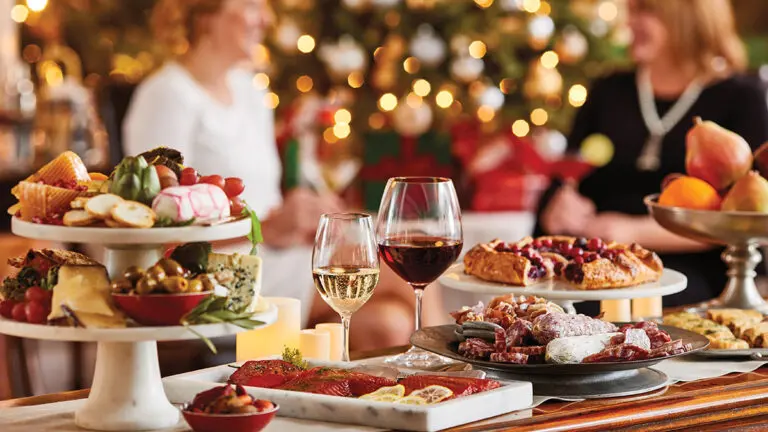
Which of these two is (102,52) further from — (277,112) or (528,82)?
(528,82)

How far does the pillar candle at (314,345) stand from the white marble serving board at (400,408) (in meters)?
0.26

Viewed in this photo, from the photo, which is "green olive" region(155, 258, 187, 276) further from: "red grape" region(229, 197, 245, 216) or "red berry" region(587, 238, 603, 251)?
"red berry" region(587, 238, 603, 251)

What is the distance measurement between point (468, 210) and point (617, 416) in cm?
304

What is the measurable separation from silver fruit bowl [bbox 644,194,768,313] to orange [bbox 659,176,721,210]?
0.09 ft

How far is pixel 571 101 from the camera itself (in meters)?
5.91

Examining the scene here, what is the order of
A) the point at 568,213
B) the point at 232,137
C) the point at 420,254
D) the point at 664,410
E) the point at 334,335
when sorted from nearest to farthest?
the point at 664,410
the point at 420,254
the point at 334,335
the point at 568,213
the point at 232,137

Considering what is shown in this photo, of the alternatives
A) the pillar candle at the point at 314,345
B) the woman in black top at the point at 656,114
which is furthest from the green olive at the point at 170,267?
the woman in black top at the point at 656,114

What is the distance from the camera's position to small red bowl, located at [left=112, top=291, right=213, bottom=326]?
1.29 metres

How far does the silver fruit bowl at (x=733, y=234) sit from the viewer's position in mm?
2014

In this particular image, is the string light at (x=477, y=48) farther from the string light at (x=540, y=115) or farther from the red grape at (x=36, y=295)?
the red grape at (x=36, y=295)

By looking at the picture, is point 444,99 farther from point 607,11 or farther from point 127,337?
point 127,337

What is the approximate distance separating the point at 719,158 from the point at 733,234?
15 cm

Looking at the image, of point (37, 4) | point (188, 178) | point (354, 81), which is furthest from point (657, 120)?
point (37, 4)

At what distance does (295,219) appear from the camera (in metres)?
3.82
